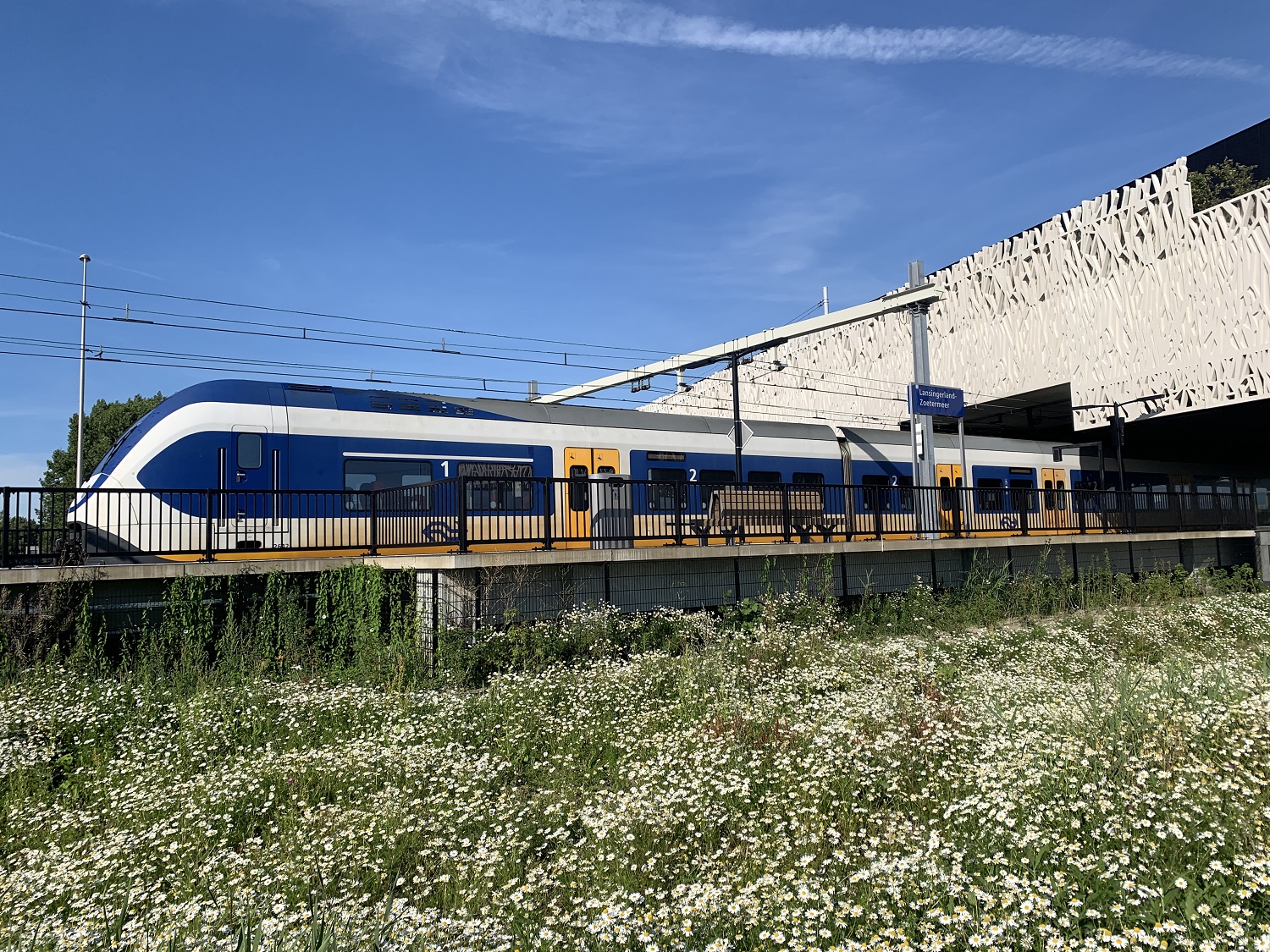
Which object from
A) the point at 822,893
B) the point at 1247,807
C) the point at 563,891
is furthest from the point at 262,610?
the point at 1247,807

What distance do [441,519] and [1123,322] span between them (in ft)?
83.7

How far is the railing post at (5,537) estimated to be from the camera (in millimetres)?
10352

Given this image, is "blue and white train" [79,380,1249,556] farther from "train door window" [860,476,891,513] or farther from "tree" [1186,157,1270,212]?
"tree" [1186,157,1270,212]

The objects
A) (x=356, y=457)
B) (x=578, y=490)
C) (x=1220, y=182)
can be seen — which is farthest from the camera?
(x=1220, y=182)

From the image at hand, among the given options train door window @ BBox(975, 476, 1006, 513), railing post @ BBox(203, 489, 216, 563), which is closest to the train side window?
railing post @ BBox(203, 489, 216, 563)

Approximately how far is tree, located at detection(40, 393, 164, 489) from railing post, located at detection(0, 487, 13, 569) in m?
38.2

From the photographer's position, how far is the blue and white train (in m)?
12.6

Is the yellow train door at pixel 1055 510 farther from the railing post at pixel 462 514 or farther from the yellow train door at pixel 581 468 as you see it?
the railing post at pixel 462 514

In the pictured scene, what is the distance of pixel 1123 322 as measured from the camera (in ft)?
91.7

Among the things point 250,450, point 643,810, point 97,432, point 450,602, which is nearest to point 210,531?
point 250,450

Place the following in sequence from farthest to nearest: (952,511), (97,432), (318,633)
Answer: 1. (97,432)
2. (952,511)
3. (318,633)

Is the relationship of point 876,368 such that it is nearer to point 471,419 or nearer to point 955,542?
point 955,542

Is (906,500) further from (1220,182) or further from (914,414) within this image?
(1220,182)

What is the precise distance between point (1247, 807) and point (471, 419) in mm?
13167
